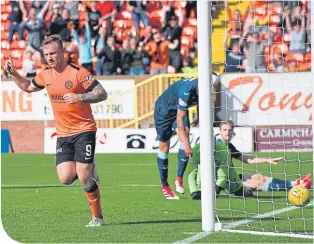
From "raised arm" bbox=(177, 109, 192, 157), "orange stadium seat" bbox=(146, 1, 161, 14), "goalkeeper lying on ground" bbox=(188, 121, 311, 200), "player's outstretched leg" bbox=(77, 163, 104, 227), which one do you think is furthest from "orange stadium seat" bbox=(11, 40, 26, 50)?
"player's outstretched leg" bbox=(77, 163, 104, 227)

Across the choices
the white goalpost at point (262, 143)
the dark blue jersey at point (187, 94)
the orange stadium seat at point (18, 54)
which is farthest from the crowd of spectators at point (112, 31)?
the dark blue jersey at point (187, 94)

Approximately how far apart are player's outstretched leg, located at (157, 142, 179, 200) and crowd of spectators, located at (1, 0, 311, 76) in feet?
39.3

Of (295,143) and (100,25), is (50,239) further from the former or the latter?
(100,25)

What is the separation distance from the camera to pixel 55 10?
94.8ft

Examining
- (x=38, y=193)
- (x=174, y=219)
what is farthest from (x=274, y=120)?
(x=174, y=219)

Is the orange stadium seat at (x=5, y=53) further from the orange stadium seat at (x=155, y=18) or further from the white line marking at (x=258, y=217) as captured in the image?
the white line marking at (x=258, y=217)

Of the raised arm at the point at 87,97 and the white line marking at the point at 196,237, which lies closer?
the white line marking at the point at 196,237

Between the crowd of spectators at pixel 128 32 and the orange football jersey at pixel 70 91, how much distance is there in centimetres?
1546

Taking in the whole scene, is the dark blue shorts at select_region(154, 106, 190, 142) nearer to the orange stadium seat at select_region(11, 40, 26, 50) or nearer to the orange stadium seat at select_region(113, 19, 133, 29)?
the orange stadium seat at select_region(113, 19, 133, 29)

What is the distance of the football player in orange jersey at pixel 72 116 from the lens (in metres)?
9.73

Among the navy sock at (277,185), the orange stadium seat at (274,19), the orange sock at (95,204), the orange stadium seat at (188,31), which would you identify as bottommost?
the navy sock at (277,185)

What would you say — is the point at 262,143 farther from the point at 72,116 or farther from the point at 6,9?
the point at 6,9

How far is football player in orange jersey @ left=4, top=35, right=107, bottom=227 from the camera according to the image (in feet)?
31.9

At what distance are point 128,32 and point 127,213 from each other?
1734 centimetres
